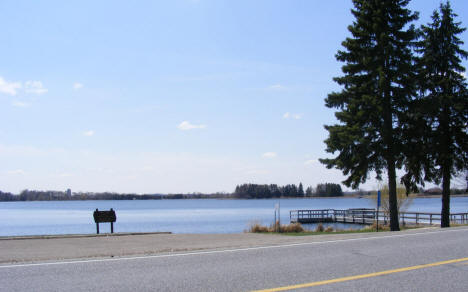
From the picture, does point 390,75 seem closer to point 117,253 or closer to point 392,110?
point 392,110

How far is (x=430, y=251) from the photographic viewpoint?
33.1 feet

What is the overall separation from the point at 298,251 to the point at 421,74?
18.0 metres

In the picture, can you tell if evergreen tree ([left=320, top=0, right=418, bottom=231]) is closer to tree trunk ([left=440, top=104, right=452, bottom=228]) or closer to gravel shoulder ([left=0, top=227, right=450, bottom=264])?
tree trunk ([left=440, top=104, right=452, bottom=228])

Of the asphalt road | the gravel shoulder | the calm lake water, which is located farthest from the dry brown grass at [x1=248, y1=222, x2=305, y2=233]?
the asphalt road

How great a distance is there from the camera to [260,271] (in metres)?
7.74

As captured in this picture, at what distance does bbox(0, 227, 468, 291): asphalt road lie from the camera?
666 centimetres

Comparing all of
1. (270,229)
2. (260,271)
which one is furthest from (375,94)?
(260,271)

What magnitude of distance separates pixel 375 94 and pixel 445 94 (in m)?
4.53

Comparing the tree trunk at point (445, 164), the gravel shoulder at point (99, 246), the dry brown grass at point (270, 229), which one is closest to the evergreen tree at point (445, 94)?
the tree trunk at point (445, 164)

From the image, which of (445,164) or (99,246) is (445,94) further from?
(99,246)

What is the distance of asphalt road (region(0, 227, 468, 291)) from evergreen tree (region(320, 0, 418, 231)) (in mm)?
13651

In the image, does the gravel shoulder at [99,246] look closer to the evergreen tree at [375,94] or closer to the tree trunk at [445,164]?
the evergreen tree at [375,94]

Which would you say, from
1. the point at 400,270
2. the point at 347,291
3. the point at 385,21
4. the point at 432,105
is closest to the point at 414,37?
the point at 385,21

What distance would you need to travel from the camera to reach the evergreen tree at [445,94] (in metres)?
25.6
